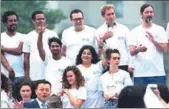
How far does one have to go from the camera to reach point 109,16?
11.8 m

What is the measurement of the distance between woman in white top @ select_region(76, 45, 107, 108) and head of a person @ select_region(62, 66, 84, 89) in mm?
210

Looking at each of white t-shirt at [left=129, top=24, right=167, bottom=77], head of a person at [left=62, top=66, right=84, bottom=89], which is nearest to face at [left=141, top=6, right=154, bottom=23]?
white t-shirt at [left=129, top=24, right=167, bottom=77]

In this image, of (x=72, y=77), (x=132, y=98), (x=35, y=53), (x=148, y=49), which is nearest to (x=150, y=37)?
(x=148, y=49)

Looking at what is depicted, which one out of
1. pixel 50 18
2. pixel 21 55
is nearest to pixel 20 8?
pixel 50 18

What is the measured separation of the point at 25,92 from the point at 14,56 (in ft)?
3.93

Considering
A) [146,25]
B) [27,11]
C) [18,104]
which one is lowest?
[18,104]

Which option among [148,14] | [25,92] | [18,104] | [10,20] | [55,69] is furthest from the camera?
[10,20]

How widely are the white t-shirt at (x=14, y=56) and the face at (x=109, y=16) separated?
1.26m

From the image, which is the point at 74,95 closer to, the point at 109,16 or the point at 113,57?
the point at 113,57

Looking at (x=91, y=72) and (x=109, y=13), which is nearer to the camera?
(x=91, y=72)

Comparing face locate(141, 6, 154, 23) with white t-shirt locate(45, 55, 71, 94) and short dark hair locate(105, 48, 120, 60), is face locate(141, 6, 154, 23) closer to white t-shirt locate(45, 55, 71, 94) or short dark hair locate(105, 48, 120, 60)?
Answer: short dark hair locate(105, 48, 120, 60)

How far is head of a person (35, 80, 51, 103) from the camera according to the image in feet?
35.8

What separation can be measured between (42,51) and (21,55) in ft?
1.28

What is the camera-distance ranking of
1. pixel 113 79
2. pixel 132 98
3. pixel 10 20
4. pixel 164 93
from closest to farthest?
pixel 132 98, pixel 164 93, pixel 113 79, pixel 10 20
